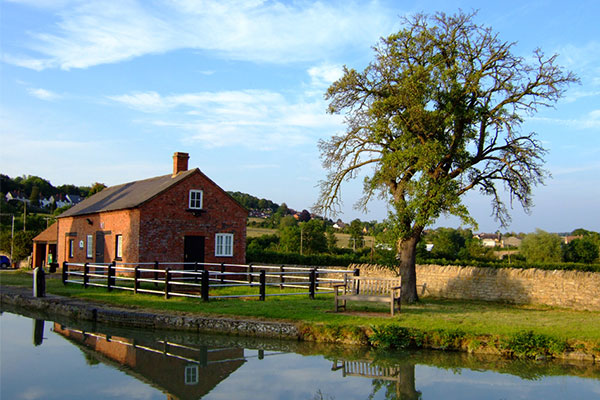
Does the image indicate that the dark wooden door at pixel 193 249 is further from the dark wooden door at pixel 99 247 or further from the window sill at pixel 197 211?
the dark wooden door at pixel 99 247

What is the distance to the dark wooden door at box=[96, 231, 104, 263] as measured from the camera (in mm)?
28461

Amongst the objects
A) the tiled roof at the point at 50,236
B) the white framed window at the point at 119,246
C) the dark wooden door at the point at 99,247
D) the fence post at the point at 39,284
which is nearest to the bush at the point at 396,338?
the fence post at the point at 39,284

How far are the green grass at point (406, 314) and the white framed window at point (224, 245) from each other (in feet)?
29.3

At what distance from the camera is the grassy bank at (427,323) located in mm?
10414

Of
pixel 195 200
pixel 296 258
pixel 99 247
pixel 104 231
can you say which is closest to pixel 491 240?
pixel 296 258

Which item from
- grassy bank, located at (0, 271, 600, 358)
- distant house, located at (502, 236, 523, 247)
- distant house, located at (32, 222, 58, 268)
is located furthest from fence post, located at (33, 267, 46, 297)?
distant house, located at (502, 236, 523, 247)

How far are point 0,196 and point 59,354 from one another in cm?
8960

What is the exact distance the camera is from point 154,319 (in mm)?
13570

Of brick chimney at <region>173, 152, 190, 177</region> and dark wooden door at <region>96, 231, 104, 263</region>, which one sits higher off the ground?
brick chimney at <region>173, 152, 190, 177</region>

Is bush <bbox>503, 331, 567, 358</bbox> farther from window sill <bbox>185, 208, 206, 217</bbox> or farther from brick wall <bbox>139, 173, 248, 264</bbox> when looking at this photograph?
window sill <bbox>185, 208, 206, 217</bbox>

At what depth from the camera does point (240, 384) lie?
8.92 metres

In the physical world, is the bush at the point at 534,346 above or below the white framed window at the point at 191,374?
above

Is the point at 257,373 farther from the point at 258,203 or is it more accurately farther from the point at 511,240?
the point at 511,240

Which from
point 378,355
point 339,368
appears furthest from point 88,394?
point 378,355
